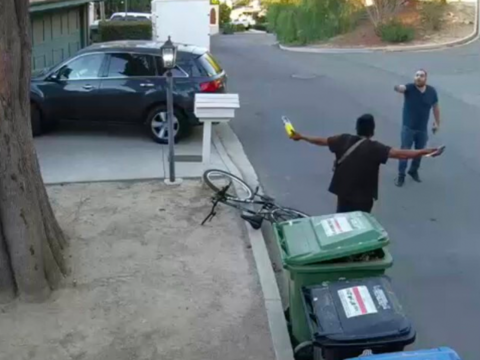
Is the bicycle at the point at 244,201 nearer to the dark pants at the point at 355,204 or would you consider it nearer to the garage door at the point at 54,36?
the dark pants at the point at 355,204

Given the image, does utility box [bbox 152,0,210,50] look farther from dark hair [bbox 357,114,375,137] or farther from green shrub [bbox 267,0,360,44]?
dark hair [bbox 357,114,375,137]

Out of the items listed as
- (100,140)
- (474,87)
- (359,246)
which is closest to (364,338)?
(359,246)

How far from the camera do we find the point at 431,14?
35.6 m

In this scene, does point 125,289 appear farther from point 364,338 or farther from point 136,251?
point 364,338

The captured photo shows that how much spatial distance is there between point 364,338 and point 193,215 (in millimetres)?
4538

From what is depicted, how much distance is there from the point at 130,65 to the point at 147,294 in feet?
24.2

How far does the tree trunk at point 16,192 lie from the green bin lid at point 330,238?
2.32 m

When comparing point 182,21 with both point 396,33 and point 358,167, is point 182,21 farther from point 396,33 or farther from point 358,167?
point 358,167

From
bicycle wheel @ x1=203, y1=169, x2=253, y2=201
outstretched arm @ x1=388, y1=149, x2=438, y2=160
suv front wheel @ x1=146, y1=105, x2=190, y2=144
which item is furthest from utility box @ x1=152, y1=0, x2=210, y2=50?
outstretched arm @ x1=388, y1=149, x2=438, y2=160

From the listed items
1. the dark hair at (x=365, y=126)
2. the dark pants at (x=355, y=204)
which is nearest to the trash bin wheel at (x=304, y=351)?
the dark pants at (x=355, y=204)

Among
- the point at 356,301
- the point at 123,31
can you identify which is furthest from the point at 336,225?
the point at 123,31

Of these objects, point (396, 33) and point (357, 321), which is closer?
point (357, 321)

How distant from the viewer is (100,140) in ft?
44.3

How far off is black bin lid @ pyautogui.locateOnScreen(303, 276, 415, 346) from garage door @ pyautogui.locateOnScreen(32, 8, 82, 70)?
16649mm
